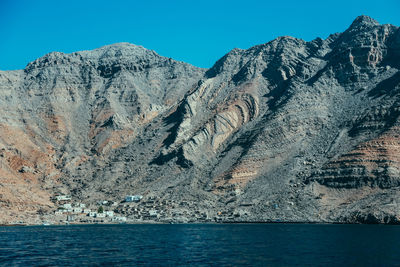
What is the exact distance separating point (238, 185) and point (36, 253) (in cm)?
9967

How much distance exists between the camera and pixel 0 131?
635 feet

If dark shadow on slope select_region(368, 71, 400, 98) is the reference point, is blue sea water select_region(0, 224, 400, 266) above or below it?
below

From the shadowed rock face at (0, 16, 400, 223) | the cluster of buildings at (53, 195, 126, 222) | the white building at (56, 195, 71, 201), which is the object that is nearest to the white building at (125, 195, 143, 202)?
the shadowed rock face at (0, 16, 400, 223)

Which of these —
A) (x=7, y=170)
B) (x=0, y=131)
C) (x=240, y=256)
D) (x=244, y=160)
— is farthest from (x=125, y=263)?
(x=0, y=131)

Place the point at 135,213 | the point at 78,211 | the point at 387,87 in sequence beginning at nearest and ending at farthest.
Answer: the point at 135,213
the point at 78,211
the point at 387,87

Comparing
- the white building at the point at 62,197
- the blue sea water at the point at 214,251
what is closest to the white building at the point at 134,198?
the white building at the point at 62,197

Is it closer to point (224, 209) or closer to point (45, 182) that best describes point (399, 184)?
point (224, 209)

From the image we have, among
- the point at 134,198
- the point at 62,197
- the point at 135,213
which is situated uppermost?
the point at 62,197

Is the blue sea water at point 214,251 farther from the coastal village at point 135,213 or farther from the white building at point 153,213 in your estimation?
the white building at point 153,213

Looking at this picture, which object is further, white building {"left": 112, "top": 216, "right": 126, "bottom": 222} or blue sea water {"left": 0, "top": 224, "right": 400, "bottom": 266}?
white building {"left": 112, "top": 216, "right": 126, "bottom": 222}

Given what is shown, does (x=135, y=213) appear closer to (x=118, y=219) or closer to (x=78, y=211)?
(x=118, y=219)

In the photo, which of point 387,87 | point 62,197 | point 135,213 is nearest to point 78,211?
point 62,197

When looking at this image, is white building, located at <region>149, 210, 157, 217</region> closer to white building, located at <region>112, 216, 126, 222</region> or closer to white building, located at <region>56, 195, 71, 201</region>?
white building, located at <region>112, 216, 126, 222</region>

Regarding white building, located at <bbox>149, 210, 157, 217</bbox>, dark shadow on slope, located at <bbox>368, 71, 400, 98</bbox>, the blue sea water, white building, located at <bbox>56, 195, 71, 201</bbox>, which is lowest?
the blue sea water
